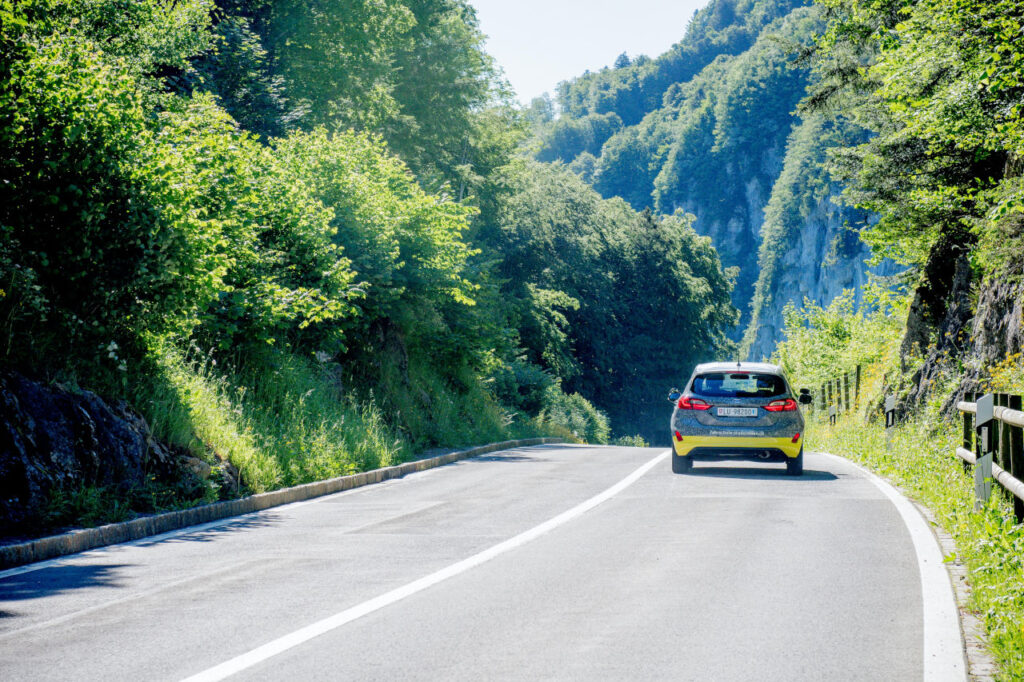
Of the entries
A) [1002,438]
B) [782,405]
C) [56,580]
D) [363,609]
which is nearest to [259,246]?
[782,405]

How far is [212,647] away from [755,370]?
1197 centimetres

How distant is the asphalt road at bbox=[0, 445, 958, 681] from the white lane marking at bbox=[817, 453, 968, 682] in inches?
3.2

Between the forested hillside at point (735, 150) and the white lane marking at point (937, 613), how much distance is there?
99.4 m

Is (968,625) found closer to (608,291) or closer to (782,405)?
(782,405)

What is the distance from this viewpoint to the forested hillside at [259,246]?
11.3 m

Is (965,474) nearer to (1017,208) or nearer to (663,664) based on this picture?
(1017,208)

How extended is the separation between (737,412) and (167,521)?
28.6 feet

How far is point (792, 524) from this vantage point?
10883mm

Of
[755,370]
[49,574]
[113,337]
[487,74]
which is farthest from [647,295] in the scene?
[49,574]

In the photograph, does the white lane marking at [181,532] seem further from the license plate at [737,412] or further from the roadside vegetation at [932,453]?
the roadside vegetation at [932,453]

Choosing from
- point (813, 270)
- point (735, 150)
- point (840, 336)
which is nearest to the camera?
point (840, 336)

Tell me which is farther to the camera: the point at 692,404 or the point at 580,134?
the point at 580,134

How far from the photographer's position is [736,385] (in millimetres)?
16594

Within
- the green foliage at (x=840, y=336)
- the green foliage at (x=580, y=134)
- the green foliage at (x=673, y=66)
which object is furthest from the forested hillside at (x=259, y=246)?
the green foliage at (x=673, y=66)
